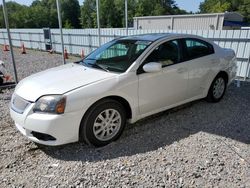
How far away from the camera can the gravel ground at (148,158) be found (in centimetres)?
263

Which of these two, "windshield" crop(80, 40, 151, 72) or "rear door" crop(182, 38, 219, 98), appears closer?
"windshield" crop(80, 40, 151, 72)

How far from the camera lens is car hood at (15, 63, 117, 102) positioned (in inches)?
118

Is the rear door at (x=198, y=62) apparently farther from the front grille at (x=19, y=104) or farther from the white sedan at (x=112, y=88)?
the front grille at (x=19, y=104)

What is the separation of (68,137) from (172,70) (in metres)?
1.99

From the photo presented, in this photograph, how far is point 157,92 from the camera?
370cm

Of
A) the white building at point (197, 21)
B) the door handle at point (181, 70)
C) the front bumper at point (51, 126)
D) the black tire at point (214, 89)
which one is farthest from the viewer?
the white building at point (197, 21)

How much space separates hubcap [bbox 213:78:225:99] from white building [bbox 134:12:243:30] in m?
14.4

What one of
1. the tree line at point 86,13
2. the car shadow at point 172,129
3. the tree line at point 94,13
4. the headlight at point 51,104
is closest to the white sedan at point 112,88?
the headlight at point 51,104

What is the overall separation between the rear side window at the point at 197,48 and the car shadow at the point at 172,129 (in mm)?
1072

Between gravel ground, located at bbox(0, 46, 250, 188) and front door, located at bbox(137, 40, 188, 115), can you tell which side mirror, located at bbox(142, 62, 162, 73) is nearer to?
front door, located at bbox(137, 40, 188, 115)

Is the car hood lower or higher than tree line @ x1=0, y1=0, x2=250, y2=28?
lower

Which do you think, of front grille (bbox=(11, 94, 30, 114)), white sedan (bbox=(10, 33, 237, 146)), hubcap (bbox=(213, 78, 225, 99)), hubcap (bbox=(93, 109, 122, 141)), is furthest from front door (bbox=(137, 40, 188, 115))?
front grille (bbox=(11, 94, 30, 114))

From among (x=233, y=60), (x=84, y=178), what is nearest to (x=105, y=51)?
(x=84, y=178)

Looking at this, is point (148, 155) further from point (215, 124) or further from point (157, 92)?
point (215, 124)
